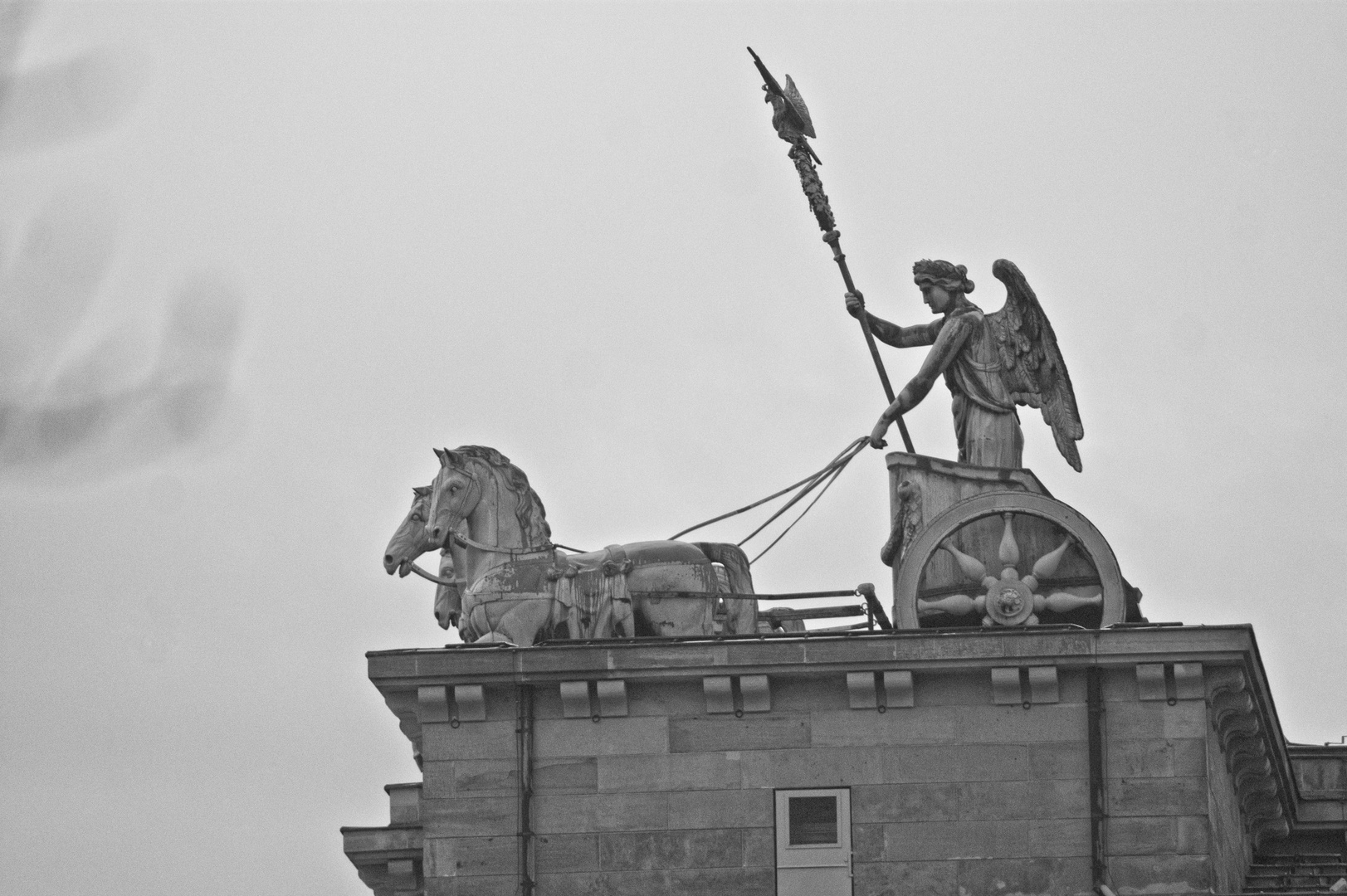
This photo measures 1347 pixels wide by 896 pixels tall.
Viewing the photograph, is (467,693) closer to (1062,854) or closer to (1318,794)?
(1062,854)

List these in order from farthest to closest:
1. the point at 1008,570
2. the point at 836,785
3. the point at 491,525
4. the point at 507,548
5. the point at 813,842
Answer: the point at 491,525
the point at 507,548
the point at 1008,570
the point at 836,785
the point at 813,842

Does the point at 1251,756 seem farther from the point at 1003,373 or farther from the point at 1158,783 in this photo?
the point at 1003,373

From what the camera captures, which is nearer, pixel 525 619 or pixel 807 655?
pixel 807 655

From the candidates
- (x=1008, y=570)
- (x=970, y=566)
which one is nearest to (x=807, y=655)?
(x=970, y=566)

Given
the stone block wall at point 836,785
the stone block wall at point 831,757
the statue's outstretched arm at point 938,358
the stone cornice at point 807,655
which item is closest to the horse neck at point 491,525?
the stone cornice at point 807,655

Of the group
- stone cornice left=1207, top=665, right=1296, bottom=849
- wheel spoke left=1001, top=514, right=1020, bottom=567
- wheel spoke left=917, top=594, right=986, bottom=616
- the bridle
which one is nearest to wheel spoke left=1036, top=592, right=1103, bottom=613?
wheel spoke left=1001, top=514, right=1020, bottom=567

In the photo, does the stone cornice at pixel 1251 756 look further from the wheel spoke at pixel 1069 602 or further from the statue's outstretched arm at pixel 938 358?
the statue's outstretched arm at pixel 938 358

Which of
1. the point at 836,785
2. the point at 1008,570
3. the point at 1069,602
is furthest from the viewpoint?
the point at 1008,570

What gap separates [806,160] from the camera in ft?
140

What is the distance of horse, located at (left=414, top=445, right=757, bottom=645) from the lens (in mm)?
40188

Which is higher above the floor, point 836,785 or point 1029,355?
point 1029,355

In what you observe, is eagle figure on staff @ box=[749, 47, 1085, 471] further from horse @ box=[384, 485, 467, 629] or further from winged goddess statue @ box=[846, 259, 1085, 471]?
horse @ box=[384, 485, 467, 629]

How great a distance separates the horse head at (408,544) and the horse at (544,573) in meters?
0.07

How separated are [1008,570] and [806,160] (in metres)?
6.85
